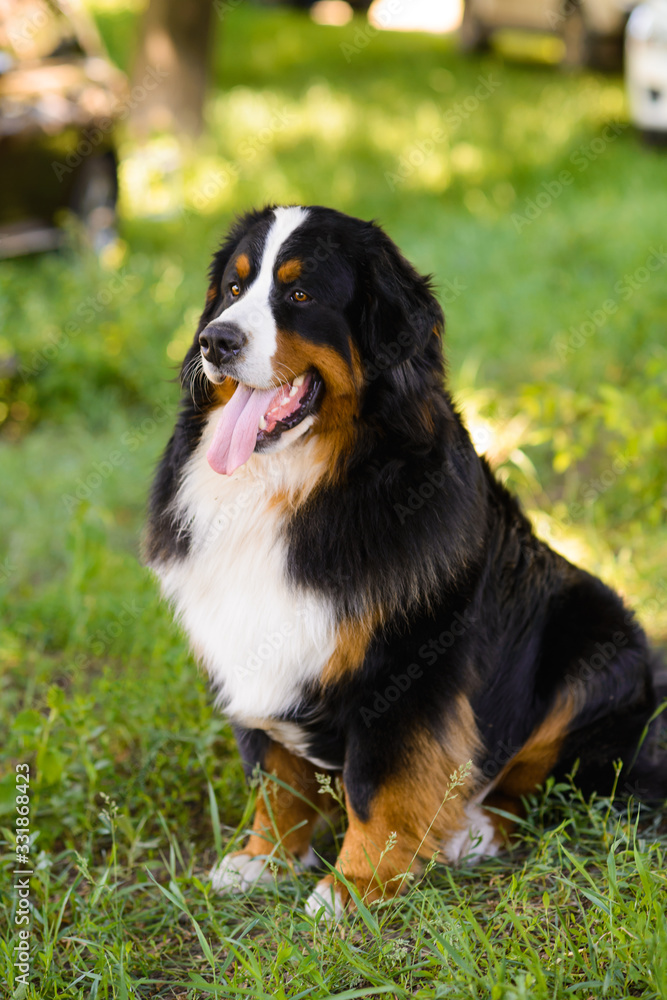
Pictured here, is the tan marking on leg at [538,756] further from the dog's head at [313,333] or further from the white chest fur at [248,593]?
the dog's head at [313,333]

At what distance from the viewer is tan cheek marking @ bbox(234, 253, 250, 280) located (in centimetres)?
253

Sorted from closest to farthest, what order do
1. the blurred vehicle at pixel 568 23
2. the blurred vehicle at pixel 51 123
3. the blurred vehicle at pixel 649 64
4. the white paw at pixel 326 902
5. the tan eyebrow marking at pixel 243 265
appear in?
the white paw at pixel 326 902 < the tan eyebrow marking at pixel 243 265 < the blurred vehicle at pixel 51 123 < the blurred vehicle at pixel 649 64 < the blurred vehicle at pixel 568 23

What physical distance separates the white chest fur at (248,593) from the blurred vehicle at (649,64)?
7.27 metres

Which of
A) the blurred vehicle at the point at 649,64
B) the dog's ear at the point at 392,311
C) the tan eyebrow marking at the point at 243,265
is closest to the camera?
the dog's ear at the point at 392,311

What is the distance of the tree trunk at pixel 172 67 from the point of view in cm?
982

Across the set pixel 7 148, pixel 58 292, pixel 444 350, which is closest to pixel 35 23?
pixel 7 148

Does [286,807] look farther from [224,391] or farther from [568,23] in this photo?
[568,23]

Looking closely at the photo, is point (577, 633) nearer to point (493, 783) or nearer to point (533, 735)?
point (533, 735)

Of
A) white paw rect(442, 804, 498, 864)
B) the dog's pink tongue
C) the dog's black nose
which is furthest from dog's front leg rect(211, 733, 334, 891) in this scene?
the dog's black nose

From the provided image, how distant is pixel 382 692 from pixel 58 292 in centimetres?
505

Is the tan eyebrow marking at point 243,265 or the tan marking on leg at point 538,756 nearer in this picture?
the tan eyebrow marking at point 243,265

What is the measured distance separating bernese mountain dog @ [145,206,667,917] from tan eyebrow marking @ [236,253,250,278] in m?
0.01

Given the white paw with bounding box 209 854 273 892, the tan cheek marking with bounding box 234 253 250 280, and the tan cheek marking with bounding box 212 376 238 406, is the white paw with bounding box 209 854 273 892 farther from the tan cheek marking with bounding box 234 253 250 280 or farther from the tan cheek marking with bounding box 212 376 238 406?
the tan cheek marking with bounding box 234 253 250 280

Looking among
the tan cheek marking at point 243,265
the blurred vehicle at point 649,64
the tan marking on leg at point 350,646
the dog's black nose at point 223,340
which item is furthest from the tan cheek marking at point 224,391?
the blurred vehicle at point 649,64
